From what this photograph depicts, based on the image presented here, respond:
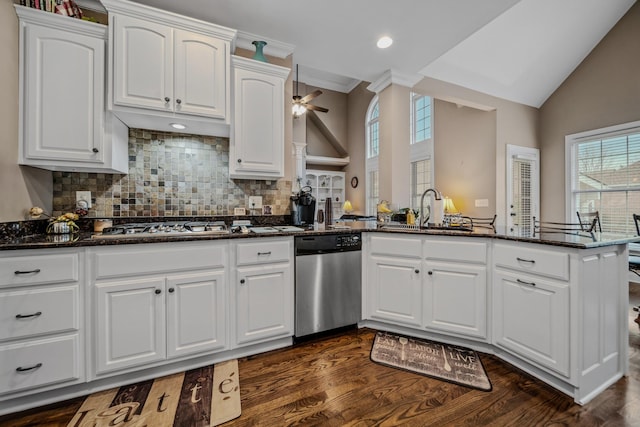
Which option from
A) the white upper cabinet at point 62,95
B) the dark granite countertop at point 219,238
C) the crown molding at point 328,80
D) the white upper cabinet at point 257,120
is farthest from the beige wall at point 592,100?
the white upper cabinet at point 62,95

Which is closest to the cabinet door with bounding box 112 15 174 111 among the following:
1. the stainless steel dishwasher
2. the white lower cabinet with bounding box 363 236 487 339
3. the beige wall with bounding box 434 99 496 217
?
the stainless steel dishwasher

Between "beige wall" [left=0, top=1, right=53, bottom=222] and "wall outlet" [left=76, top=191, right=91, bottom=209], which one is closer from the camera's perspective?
"beige wall" [left=0, top=1, right=53, bottom=222]

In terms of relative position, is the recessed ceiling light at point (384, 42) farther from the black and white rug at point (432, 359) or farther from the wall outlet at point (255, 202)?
the black and white rug at point (432, 359)

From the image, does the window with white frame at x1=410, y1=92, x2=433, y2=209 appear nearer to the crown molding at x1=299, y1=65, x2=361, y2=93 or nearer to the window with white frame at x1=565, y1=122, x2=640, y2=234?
the window with white frame at x1=565, y1=122, x2=640, y2=234

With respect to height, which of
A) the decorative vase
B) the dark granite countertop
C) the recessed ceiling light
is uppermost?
the recessed ceiling light

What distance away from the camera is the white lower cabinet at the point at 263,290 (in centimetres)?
189

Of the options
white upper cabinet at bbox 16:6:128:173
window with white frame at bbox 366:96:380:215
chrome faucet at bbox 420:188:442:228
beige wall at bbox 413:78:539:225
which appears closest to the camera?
white upper cabinet at bbox 16:6:128:173

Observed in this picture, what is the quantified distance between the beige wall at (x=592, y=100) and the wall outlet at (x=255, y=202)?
5.15 meters

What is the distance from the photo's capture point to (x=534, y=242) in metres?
1.63

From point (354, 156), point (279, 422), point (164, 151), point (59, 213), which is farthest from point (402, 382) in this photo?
point (354, 156)

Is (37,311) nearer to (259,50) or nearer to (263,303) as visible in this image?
(263,303)

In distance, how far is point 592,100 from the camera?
4223 mm

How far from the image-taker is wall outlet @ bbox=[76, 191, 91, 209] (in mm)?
2033

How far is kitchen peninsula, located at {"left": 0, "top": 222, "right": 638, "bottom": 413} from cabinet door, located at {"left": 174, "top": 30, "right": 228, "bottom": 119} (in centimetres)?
104
